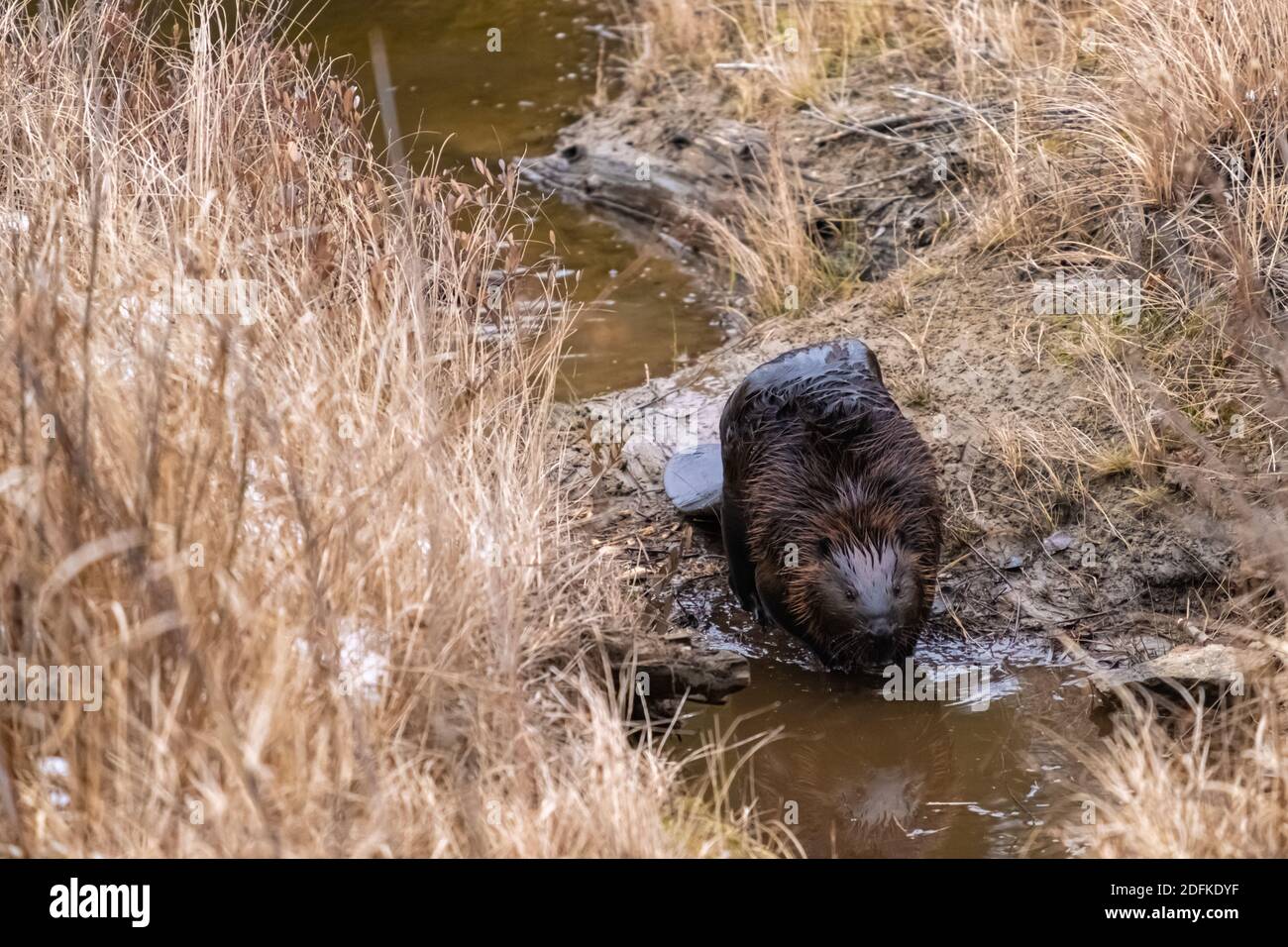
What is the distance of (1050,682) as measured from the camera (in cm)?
444

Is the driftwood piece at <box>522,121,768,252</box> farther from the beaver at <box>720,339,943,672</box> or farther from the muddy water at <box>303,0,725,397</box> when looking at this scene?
the beaver at <box>720,339,943,672</box>

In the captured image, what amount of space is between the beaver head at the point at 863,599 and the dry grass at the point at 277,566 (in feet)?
1.87

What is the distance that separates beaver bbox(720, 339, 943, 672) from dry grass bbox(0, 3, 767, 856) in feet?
1.81

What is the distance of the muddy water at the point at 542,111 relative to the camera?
7.02 metres

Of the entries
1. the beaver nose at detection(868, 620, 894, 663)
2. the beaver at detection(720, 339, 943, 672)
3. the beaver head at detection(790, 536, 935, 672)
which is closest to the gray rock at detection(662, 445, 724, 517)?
the beaver at detection(720, 339, 943, 672)

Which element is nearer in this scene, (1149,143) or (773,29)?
(1149,143)

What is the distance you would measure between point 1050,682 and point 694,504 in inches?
56.0

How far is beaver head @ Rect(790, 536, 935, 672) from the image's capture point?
423 cm

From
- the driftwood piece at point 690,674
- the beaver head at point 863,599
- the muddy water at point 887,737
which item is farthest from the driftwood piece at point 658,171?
the driftwood piece at point 690,674

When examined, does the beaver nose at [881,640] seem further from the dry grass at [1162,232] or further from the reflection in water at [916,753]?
the dry grass at [1162,232]
